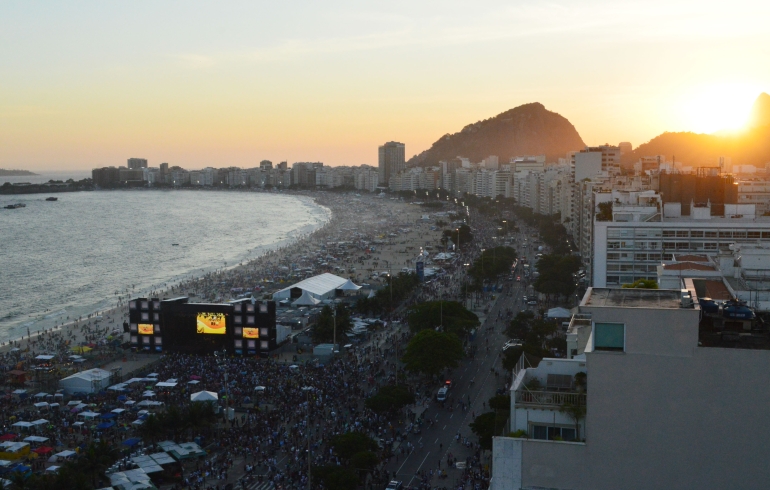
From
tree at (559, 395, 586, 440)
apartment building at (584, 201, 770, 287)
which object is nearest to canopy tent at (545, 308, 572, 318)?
apartment building at (584, 201, 770, 287)

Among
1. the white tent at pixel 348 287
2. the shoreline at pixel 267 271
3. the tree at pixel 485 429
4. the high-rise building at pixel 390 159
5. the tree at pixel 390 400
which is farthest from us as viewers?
the high-rise building at pixel 390 159

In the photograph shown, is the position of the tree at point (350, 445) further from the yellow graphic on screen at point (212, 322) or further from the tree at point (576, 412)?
the yellow graphic on screen at point (212, 322)

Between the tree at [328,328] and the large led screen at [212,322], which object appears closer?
the large led screen at [212,322]

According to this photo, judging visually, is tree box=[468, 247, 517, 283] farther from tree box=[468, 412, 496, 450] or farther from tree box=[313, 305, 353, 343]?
tree box=[468, 412, 496, 450]

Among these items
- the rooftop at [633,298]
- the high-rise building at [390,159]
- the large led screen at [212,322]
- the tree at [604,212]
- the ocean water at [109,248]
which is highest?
the high-rise building at [390,159]

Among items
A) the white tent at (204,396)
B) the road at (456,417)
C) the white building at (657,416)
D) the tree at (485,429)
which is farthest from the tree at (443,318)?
the white building at (657,416)

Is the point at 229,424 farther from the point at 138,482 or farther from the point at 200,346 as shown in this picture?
the point at 200,346

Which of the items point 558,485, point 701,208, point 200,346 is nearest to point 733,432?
point 558,485
